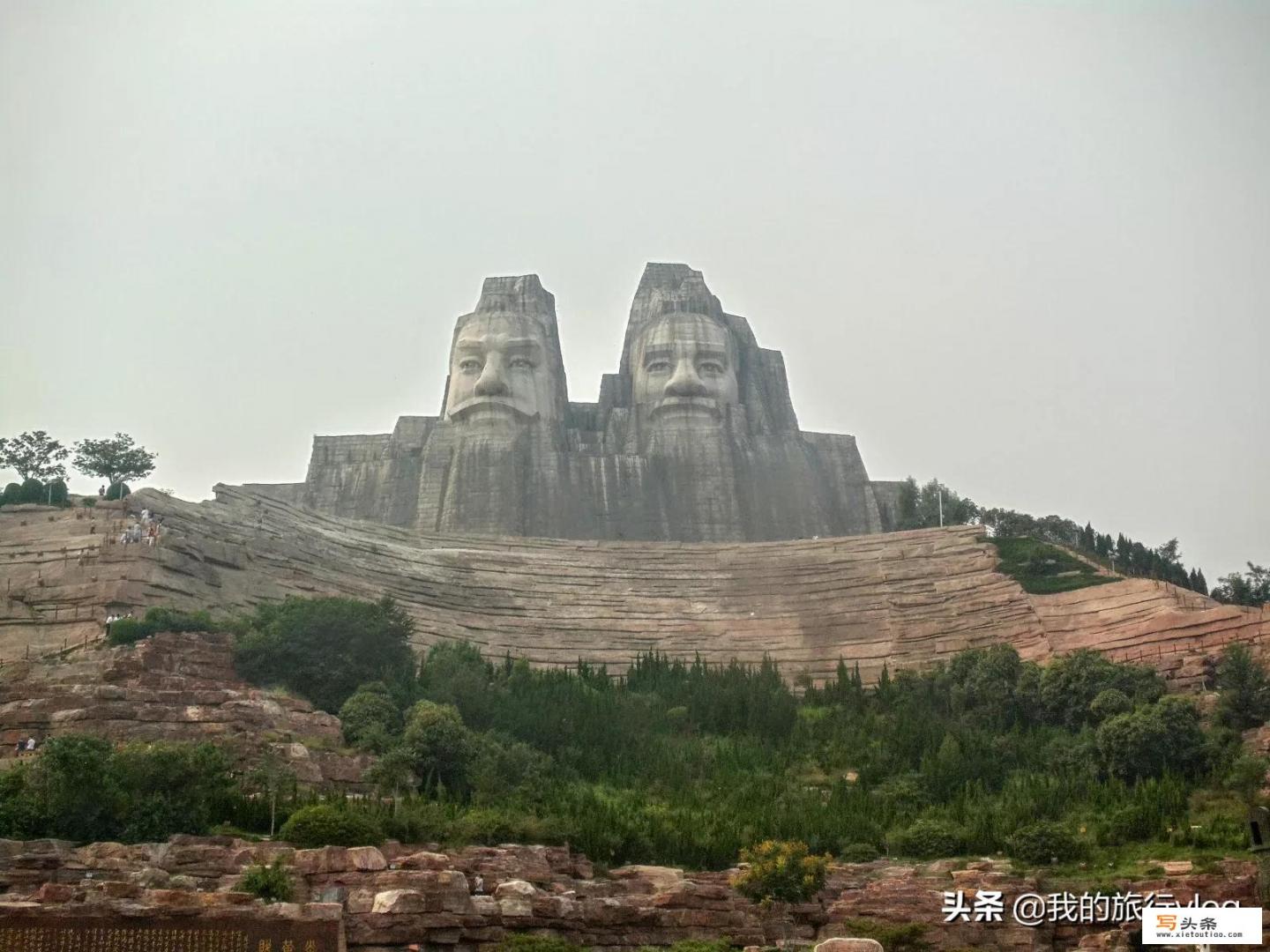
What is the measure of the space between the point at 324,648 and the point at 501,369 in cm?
2281

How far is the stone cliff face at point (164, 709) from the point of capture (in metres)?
35.9

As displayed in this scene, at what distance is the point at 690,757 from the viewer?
42.2m

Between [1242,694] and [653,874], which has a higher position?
[1242,694]

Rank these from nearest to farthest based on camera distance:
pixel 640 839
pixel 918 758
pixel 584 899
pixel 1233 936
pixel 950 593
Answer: pixel 1233 936 < pixel 584 899 < pixel 640 839 < pixel 918 758 < pixel 950 593

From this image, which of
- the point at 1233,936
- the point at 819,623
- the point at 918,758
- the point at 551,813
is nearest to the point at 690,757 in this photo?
the point at 918,758

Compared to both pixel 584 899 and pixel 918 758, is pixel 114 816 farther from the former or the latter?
pixel 918 758

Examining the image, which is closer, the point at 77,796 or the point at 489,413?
the point at 77,796

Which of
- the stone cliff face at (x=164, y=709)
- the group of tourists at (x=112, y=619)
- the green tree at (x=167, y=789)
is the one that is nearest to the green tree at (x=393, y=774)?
the stone cliff face at (x=164, y=709)

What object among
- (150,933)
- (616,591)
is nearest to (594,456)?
(616,591)

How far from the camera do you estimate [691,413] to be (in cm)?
6469

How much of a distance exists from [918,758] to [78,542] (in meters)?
17.8

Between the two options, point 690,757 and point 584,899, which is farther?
point 690,757

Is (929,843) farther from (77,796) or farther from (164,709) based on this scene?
(77,796)

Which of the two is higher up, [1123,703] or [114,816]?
[1123,703]
